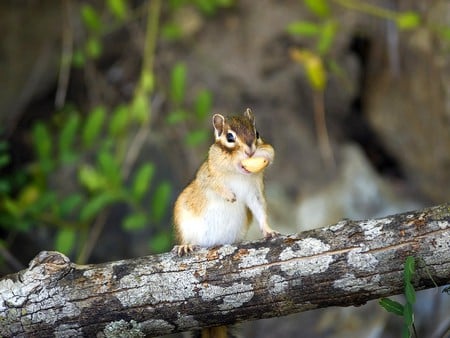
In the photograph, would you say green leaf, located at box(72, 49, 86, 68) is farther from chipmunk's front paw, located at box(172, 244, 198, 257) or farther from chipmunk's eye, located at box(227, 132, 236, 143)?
chipmunk's front paw, located at box(172, 244, 198, 257)

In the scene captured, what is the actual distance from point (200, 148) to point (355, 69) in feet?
3.53

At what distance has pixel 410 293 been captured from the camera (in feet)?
8.11

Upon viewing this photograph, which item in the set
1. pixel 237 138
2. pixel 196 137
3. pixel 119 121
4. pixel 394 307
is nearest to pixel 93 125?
pixel 119 121

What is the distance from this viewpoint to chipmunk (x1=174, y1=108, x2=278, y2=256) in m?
3.25

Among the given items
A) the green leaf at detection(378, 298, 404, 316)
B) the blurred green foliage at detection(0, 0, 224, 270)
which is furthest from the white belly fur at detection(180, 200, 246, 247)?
the blurred green foliage at detection(0, 0, 224, 270)

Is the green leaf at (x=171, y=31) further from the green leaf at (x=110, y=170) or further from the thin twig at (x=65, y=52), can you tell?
the green leaf at (x=110, y=170)

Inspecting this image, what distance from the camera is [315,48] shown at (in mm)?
5215

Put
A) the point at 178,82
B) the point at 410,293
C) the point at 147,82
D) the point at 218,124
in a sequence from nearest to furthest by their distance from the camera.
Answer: the point at 410,293
the point at 218,124
the point at 178,82
the point at 147,82

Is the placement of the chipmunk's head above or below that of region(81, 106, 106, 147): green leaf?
below

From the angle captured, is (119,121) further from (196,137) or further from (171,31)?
(171,31)

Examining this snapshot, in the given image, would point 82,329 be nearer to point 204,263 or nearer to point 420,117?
point 204,263

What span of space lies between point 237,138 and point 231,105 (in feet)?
6.87

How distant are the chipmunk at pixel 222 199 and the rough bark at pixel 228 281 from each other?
1.34ft

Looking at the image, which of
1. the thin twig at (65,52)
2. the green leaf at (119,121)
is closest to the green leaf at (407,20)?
the green leaf at (119,121)
